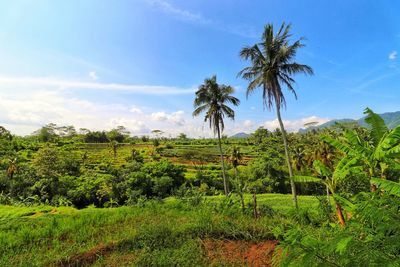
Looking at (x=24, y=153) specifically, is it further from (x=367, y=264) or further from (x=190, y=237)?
(x=367, y=264)

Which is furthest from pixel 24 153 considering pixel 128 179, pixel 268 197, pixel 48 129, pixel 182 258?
pixel 182 258

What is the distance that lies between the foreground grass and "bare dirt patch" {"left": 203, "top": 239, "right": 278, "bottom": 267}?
250 millimetres

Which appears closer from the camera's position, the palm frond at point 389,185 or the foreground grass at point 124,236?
the palm frond at point 389,185

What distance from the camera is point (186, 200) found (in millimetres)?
13086

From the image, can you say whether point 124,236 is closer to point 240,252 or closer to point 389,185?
point 240,252

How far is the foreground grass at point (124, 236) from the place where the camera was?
7094 millimetres

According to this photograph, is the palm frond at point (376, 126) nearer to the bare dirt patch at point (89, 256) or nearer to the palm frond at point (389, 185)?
the palm frond at point (389, 185)

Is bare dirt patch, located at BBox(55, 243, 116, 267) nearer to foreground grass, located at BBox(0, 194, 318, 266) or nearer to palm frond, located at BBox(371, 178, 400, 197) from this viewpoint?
foreground grass, located at BBox(0, 194, 318, 266)

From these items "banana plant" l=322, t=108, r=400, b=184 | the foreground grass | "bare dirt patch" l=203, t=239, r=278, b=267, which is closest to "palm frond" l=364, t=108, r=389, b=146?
"banana plant" l=322, t=108, r=400, b=184

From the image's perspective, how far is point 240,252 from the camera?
24.7ft

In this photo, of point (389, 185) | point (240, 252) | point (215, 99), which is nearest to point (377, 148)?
point (389, 185)

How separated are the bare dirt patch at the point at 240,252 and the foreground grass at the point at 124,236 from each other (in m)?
0.25

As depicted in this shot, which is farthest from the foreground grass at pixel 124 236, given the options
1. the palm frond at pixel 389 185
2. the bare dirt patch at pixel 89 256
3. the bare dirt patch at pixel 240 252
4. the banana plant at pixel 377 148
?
the palm frond at pixel 389 185

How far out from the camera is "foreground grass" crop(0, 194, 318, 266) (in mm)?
7094
